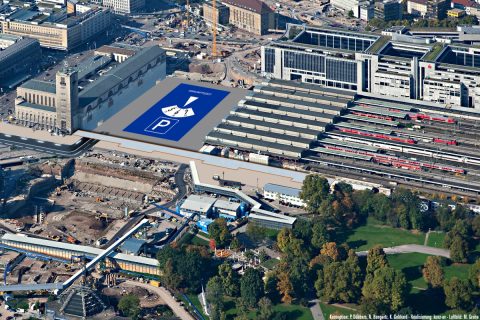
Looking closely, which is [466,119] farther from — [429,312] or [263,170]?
[429,312]

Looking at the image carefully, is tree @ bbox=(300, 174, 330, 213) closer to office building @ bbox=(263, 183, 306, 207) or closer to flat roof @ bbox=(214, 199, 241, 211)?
office building @ bbox=(263, 183, 306, 207)

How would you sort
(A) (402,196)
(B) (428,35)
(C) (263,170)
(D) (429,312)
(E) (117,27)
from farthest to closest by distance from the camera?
(E) (117,27)
(B) (428,35)
(C) (263,170)
(A) (402,196)
(D) (429,312)

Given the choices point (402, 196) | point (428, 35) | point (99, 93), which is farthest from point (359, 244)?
point (428, 35)

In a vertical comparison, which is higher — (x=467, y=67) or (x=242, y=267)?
(x=467, y=67)

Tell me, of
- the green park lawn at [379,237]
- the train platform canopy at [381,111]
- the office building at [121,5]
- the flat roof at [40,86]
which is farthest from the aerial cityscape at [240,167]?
the office building at [121,5]

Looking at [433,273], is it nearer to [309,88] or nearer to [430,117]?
[430,117]

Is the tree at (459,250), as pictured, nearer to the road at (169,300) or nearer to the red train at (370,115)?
the road at (169,300)

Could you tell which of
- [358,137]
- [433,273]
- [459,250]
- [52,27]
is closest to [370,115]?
[358,137]
